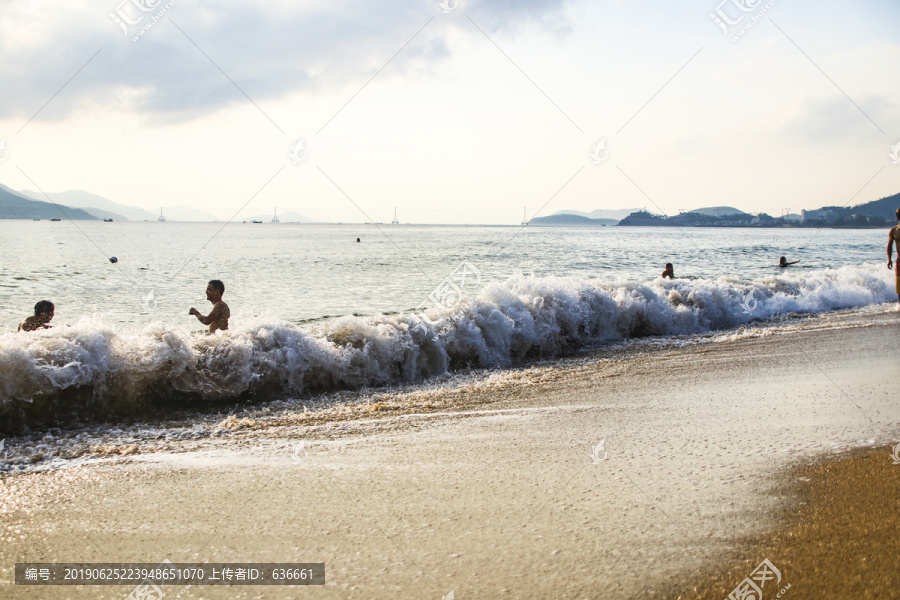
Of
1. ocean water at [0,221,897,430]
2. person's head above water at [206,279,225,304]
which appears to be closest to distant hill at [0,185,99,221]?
ocean water at [0,221,897,430]

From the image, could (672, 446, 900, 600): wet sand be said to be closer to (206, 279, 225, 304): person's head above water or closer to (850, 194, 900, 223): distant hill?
(206, 279, 225, 304): person's head above water

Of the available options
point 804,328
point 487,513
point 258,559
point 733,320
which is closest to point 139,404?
point 258,559

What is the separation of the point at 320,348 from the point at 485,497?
5.48 metres

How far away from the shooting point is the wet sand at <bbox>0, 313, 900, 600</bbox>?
3.12m

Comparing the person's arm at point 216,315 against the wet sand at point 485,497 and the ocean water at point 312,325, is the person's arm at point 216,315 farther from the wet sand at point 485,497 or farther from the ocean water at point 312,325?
the wet sand at point 485,497

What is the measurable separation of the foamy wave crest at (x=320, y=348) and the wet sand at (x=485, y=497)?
1620 millimetres

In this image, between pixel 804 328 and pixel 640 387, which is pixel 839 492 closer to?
pixel 640 387

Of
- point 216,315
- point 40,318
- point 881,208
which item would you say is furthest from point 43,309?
point 881,208

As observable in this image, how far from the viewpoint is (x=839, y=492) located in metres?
3.96

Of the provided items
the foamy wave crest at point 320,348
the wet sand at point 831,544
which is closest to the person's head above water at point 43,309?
the foamy wave crest at point 320,348

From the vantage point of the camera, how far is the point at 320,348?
9.04 metres

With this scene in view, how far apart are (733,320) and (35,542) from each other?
1569 cm

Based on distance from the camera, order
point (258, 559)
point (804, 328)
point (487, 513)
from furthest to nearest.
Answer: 1. point (804, 328)
2. point (487, 513)
3. point (258, 559)

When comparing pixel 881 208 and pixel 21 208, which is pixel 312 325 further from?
pixel 21 208
